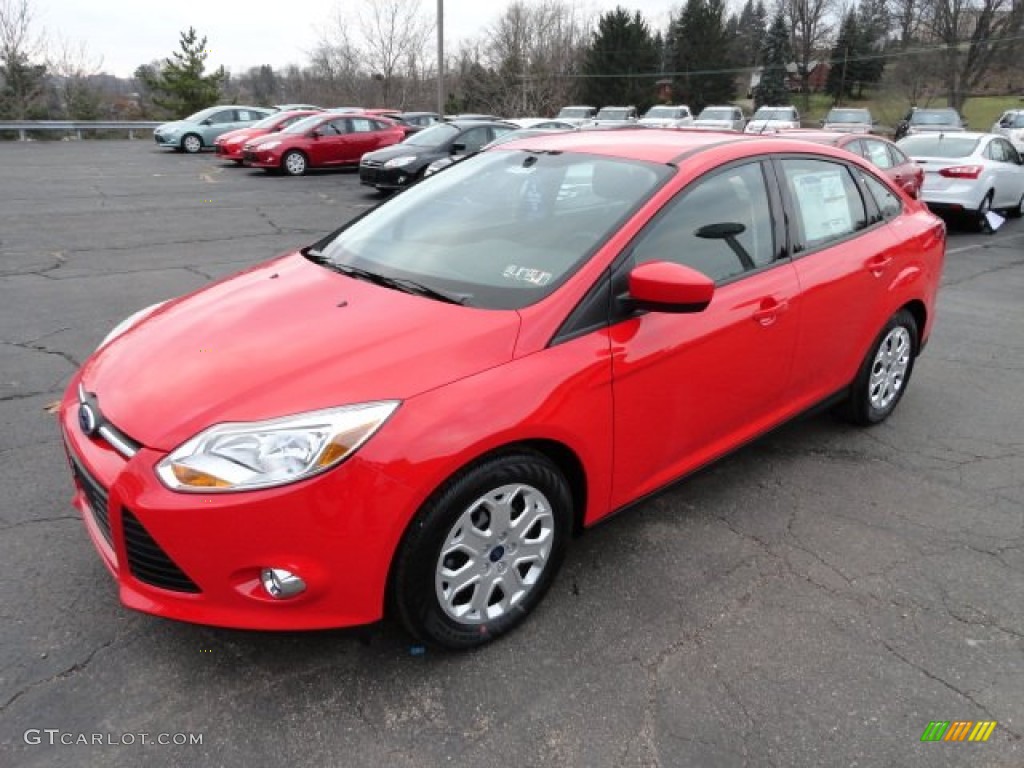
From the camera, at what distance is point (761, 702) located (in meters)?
2.37

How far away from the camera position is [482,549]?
2.46 meters

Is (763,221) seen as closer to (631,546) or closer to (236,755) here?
(631,546)

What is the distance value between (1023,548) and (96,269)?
28.4 feet

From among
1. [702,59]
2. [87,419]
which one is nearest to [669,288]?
[87,419]

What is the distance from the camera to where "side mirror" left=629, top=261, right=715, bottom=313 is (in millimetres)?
2539

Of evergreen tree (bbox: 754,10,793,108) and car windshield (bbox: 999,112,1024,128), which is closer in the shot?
car windshield (bbox: 999,112,1024,128)

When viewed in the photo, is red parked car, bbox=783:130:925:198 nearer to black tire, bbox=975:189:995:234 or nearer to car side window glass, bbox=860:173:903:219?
black tire, bbox=975:189:995:234

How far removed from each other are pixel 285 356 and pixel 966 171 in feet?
41.6

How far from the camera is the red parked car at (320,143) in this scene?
60.4 feet

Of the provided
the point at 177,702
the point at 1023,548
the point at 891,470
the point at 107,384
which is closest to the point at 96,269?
the point at 107,384

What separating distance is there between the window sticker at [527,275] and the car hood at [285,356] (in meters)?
0.23

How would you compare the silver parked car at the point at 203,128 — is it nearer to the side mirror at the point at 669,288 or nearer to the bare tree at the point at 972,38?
the side mirror at the point at 669,288

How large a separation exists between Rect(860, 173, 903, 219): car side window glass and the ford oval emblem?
3.84 meters

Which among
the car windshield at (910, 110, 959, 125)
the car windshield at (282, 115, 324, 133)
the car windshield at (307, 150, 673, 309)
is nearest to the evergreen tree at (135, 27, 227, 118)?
the car windshield at (282, 115, 324, 133)
